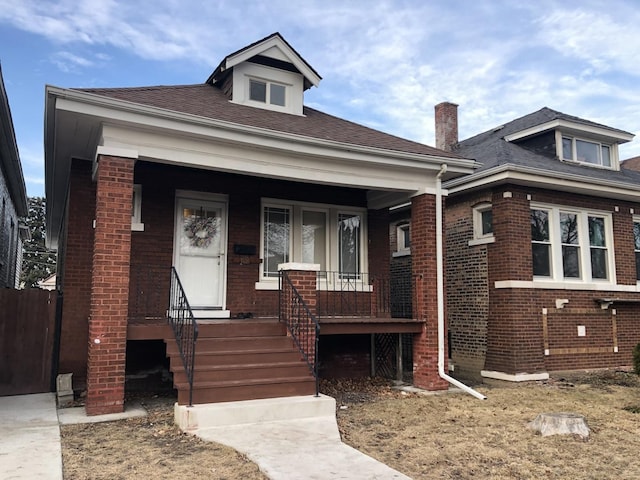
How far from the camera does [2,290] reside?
7996 mm

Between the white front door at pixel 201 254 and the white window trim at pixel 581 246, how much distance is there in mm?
6480

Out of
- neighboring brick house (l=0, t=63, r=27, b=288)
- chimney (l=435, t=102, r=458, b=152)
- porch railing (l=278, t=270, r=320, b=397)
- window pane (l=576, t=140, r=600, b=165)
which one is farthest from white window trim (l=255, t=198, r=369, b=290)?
window pane (l=576, t=140, r=600, b=165)

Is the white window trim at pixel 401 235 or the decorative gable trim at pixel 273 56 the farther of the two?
the white window trim at pixel 401 235

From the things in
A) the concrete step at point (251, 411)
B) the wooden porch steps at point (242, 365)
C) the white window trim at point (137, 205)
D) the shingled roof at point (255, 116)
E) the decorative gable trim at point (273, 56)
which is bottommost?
the concrete step at point (251, 411)

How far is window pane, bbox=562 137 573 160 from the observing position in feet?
40.8

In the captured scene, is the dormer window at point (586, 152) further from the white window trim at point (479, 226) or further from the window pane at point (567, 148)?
the white window trim at point (479, 226)

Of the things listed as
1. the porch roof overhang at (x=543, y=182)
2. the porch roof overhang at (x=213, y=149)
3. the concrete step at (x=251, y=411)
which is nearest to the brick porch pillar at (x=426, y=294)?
the porch roof overhang at (x=213, y=149)

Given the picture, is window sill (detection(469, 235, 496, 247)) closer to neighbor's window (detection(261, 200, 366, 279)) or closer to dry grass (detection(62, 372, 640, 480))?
neighbor's window (detection(261, 200, 366, 279))

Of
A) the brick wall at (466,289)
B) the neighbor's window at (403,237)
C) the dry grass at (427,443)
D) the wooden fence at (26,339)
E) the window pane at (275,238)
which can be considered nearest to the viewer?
the dry grass at (427,443)

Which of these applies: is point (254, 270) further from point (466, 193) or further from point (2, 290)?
point (466, 193)

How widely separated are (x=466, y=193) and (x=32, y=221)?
50.0m

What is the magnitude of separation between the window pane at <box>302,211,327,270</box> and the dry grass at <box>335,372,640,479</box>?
258 cm

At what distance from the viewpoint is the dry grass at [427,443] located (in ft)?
14.1

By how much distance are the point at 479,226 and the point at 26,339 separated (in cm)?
895
